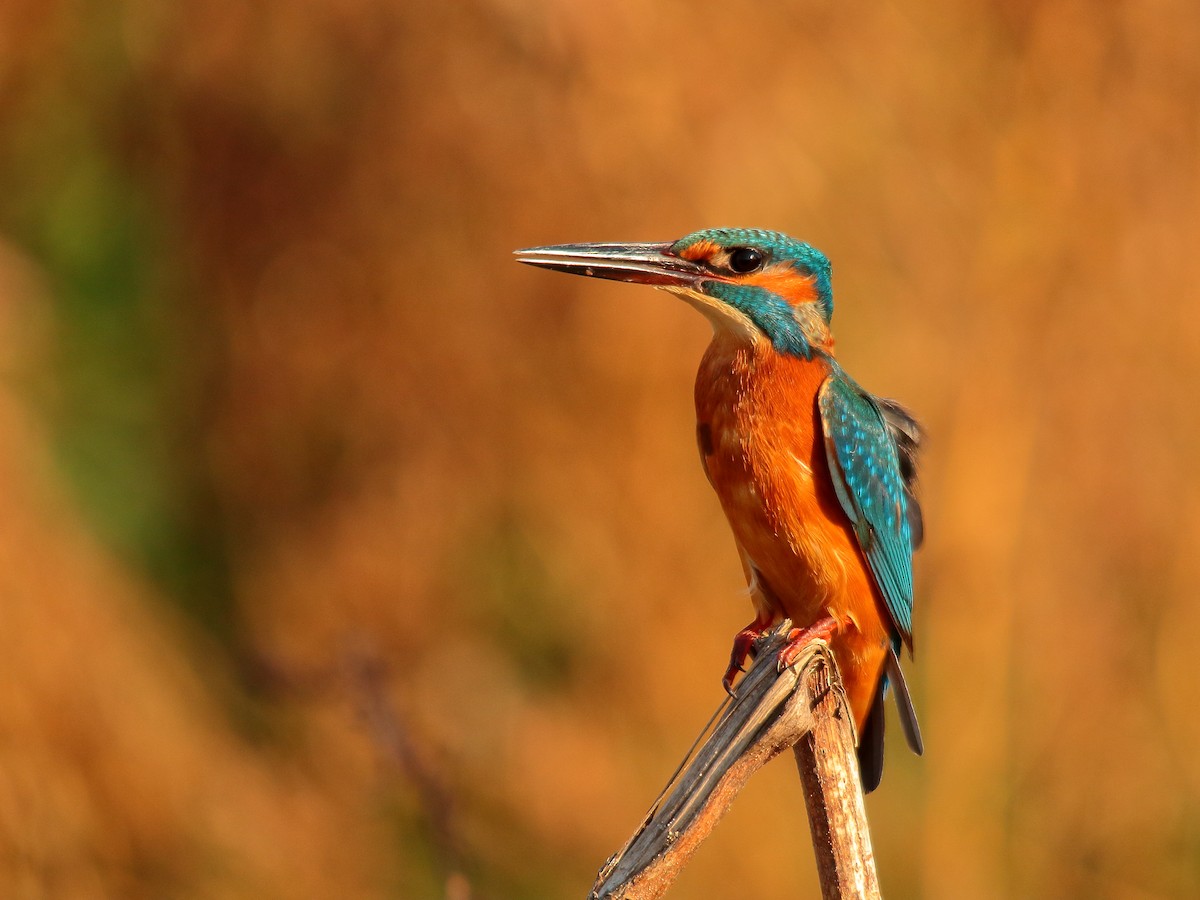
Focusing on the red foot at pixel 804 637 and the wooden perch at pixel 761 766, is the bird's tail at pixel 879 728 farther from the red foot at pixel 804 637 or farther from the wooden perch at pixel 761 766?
the wooden perch at pixel 761 766

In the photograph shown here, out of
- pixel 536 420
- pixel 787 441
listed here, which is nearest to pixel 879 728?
pixel 787 441

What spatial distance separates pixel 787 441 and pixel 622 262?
43 cm

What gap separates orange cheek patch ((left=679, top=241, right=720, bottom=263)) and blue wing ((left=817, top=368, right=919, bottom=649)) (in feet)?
1.04

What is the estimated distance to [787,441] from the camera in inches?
88.4

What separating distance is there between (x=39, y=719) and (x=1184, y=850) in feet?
13.8

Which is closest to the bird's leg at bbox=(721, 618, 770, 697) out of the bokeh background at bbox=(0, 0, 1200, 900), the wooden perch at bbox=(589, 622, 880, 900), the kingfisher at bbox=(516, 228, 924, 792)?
the kingfisher at bbox=(516, 228, 924, 792)

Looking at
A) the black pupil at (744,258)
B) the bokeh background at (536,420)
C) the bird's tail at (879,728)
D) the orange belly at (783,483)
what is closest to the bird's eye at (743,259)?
the black pupil at (744,258)

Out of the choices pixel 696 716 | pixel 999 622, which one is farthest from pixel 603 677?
pixel 999 622

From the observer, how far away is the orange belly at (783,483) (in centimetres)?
222

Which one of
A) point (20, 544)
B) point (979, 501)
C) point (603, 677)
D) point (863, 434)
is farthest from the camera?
point (603, 677)

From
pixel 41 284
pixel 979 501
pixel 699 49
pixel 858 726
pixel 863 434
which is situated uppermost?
pixel 699 49

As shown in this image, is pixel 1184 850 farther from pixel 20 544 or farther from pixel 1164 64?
pixel 20 544

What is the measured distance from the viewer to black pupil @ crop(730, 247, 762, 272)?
2275 mm

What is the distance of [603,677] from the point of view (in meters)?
4.70
